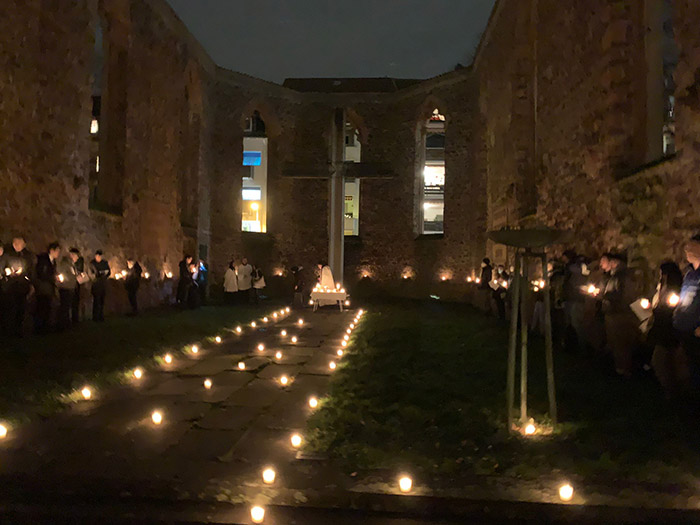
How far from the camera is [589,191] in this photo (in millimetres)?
8828

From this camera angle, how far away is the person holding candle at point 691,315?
183 inches

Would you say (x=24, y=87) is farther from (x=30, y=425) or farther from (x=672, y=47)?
(x=672, y=47)

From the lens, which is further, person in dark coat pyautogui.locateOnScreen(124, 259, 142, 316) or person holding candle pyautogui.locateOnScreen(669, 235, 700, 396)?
person in dark coat pyautogui.locateOnScreen(124, 259, 142, 316)

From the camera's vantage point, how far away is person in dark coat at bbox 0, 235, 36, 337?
799 cm

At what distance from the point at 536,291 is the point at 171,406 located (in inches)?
251

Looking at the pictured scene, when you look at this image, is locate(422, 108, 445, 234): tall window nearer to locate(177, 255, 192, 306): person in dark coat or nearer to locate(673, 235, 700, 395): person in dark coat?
locate(177, 255, 192, 306): person in dark coat

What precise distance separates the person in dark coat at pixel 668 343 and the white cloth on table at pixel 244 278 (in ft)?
41.9

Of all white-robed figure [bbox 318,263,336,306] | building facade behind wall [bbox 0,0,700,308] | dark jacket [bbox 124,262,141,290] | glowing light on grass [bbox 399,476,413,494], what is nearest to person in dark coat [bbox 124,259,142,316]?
dark jacket [bbox 124,262,141,290]

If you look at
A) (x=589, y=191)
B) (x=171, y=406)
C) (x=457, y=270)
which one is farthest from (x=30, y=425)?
(x=457, y=270)

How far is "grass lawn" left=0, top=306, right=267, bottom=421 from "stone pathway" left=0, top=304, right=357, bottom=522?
1.04ft

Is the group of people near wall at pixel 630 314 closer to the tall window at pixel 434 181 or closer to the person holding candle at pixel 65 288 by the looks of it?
the person holding candle at pixel 65 288

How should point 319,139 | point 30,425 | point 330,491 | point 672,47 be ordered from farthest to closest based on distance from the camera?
point 319,139
point 672,47
point 30,425
point 330,491

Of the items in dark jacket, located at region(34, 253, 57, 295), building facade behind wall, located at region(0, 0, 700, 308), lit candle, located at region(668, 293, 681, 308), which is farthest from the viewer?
dark jacket, located at region(34, 253, 57, 295)

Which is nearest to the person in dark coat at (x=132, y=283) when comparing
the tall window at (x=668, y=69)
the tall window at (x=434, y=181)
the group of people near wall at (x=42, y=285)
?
the group of people near wall at (x=42, y=285)
